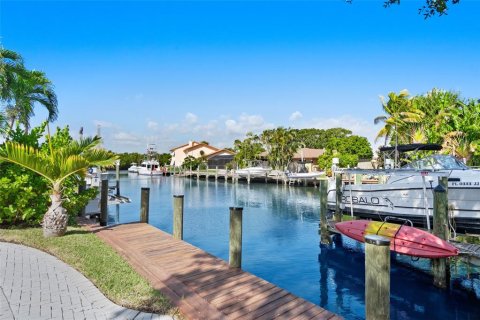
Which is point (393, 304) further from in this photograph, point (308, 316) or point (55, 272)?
point (55, 272)

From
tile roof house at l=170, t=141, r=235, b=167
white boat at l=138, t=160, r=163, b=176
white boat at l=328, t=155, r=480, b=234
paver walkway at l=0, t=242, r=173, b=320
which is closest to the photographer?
paver walkway at l=0, t=242, r=173, b=320

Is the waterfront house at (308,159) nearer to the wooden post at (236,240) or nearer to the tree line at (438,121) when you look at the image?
the tree line at (438,121)

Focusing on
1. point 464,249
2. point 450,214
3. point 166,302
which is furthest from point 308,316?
point 450,214

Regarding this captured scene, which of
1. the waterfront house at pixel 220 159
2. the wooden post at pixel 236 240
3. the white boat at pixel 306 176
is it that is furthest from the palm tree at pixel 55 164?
the waterfront house at pixel 220 159

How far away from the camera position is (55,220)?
8445 mm

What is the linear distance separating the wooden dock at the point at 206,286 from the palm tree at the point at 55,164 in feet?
4.80

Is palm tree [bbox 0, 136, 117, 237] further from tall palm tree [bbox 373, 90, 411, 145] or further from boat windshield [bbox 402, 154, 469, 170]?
tall palm tree [bbox 373, 90, 411, 145]

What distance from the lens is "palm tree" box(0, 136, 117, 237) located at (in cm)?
827

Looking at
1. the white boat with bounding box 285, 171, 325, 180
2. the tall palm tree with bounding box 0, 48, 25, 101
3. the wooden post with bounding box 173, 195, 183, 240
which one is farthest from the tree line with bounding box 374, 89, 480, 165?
the tall palm tree with bounding box 0, 48, 25, 101

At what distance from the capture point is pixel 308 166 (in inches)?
2357

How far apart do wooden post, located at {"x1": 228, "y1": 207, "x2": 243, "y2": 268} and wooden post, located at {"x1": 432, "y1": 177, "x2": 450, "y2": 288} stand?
519cm

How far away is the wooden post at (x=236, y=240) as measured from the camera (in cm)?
690

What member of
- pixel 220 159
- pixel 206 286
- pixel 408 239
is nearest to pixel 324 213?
pixel 408 239

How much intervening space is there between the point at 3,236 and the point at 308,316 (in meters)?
7.88
